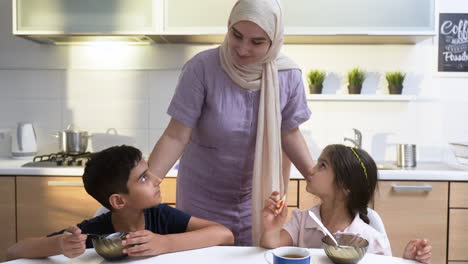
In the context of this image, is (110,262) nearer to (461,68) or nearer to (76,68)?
(76,68)

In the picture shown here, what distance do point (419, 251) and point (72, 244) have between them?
0.84m

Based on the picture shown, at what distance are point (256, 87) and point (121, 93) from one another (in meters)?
1.55

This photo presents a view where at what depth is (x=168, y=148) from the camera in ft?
5.24

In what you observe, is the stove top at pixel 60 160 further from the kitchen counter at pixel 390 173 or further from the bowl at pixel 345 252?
the bowl at pixel 345 252

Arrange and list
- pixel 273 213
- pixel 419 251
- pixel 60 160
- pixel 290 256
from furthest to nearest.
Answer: pixel 60 160
pixel 273 213
pixel 419 251
pixel 290 256

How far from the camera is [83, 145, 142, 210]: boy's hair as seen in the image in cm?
135

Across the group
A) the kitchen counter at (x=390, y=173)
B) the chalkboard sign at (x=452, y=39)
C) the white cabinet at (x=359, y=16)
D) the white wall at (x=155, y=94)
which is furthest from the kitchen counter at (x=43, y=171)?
the chalkboard sign at (x=452, y=39)

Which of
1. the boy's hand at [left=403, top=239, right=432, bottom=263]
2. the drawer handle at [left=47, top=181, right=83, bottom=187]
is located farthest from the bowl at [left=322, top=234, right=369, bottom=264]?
the drawer handle at [left=47, top=181, right=83, bottom=187]

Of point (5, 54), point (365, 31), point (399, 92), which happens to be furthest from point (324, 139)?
point (5, 54)

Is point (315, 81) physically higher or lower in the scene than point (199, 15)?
lower

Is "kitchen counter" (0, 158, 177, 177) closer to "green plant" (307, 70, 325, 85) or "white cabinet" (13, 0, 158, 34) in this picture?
"white cabinet" (13, 0, 158, 34)

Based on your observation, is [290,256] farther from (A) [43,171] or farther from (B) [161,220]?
(A) [43,171]

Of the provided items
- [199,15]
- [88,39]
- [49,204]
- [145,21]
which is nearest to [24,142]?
[49,204]

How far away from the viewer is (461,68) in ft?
Answer: 9.60
